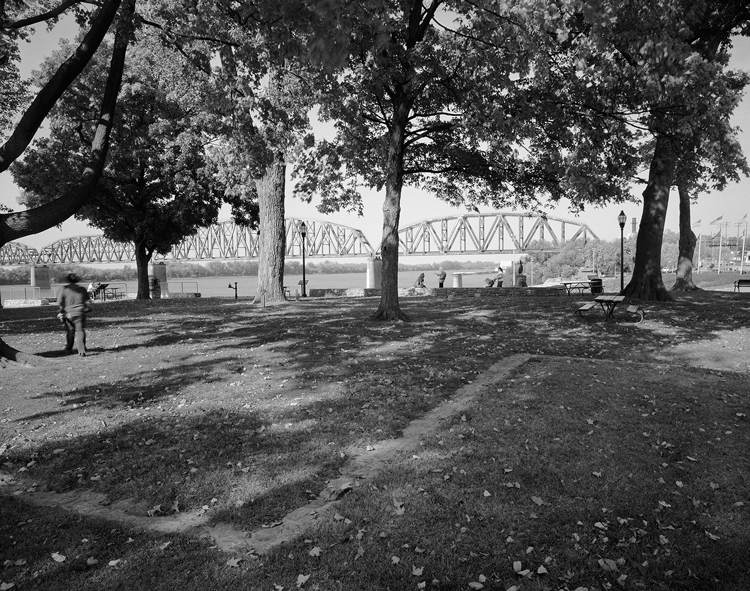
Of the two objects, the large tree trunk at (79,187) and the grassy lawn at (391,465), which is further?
the large tree trunk at (79,187)

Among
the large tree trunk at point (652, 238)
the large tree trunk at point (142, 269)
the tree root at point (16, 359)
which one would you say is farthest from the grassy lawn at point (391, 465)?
the large tree trunk at point (142, 269)

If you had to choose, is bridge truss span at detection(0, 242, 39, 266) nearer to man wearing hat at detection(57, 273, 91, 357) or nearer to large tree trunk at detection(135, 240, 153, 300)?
large tree trunk at detection(135, 240, 153, 300)

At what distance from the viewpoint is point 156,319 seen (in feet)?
49.5

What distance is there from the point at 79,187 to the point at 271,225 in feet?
31.8

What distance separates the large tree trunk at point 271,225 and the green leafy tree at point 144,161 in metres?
4.73

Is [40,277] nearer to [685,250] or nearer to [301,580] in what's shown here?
[685,250]

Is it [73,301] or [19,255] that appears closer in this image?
[73,301]

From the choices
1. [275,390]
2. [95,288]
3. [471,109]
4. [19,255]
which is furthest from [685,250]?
[19,255]

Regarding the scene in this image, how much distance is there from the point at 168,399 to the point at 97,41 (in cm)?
646

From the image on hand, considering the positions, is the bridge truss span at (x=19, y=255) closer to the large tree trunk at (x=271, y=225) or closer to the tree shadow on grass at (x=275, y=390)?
the large tree trunk at (x=271, y=225)

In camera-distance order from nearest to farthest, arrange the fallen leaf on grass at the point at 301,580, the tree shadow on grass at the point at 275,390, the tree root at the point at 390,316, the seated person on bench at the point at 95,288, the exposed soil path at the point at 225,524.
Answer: the fallen leaf on grass at the point at 301,580, the exposed soil path at the point at 225,524, the tree shadow on grass at the point at 275,390, the tree root at the point at 390,316, the seated person on bench at the point at 95,288

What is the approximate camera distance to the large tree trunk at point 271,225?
1827 cm

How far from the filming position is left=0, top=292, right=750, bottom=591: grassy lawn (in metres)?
3.21

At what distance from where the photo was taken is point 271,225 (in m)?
18.4
